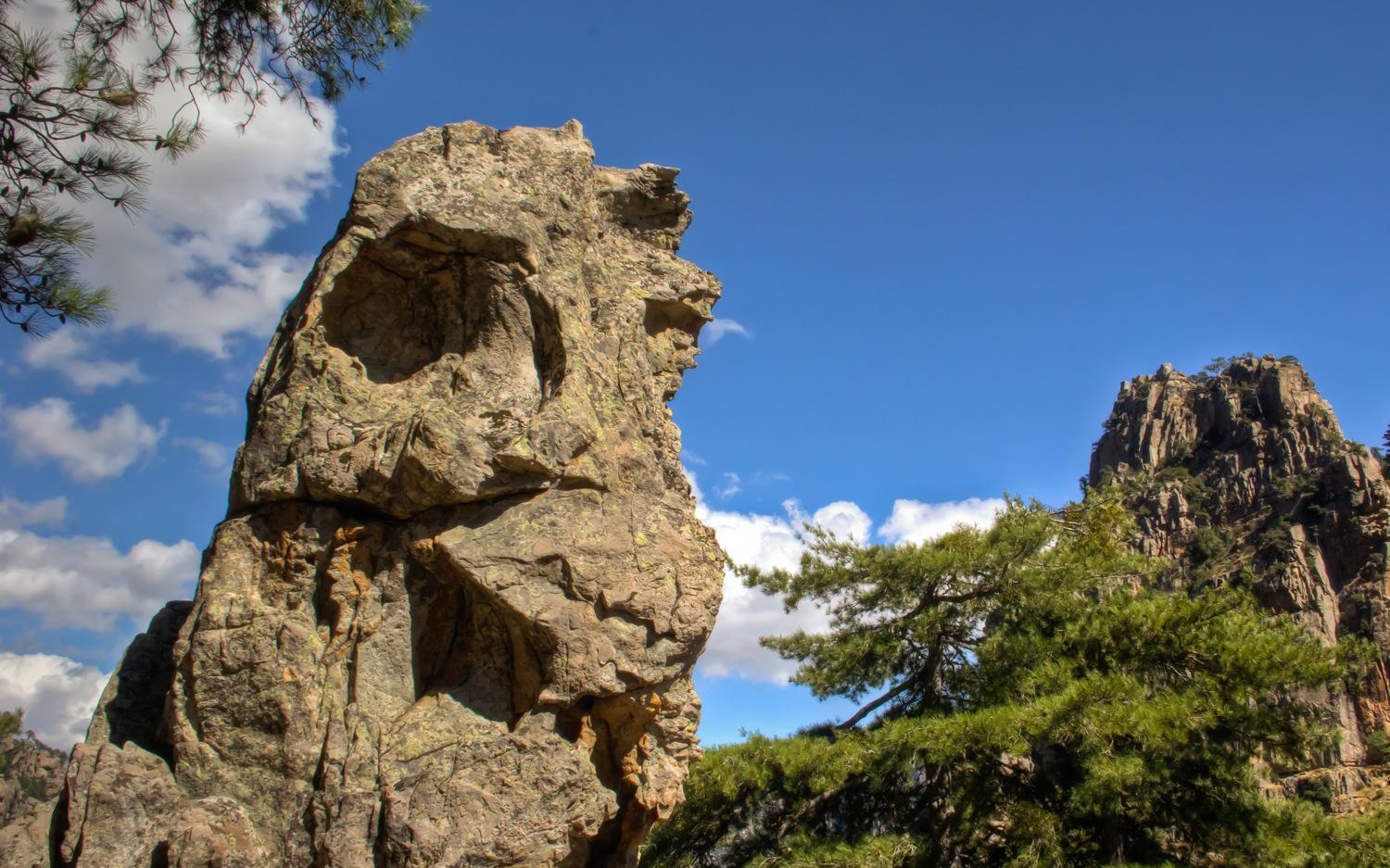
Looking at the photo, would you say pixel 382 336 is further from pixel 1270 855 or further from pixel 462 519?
pixel 1270 855

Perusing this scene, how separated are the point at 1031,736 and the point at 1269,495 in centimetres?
7153

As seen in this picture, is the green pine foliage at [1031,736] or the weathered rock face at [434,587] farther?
the green pine foliage at [1031,736]

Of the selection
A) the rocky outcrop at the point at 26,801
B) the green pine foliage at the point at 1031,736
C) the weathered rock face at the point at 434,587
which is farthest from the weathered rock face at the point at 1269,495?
the weathered rock face at the point at 434,587

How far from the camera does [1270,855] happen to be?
26.0 ft

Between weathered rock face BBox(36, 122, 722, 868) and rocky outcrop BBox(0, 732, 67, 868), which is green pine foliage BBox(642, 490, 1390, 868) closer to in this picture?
weathered rock face BBox(36, 122, 722, 868)

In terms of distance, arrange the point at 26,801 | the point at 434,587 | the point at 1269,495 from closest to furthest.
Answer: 1. the point at 434,587
2. the point at 26,801
3. the point at 1269,495

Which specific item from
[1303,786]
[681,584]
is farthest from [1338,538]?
[681,584]

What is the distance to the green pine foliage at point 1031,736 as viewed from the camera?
27.1ft

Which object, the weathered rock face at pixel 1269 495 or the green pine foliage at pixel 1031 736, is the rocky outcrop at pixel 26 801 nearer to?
the green pine foliage at pixel 1031 736

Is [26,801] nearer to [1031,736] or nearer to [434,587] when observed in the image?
[434,587]

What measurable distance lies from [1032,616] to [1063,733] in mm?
2068

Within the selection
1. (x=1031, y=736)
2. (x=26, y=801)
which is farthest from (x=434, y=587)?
(x=1031, y=736)

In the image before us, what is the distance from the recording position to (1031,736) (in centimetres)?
829

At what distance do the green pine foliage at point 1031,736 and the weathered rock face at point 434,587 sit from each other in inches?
155
